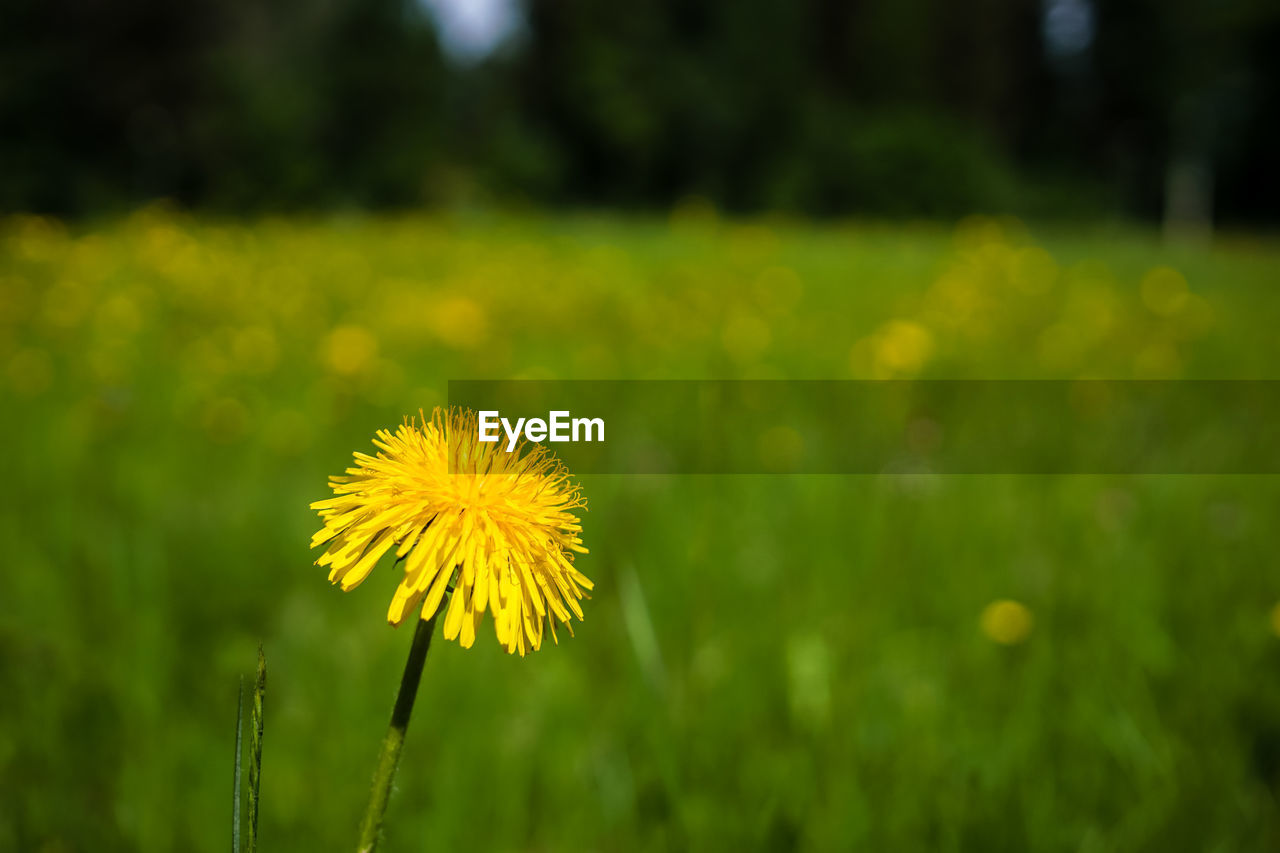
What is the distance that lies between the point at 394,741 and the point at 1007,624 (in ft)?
3.75

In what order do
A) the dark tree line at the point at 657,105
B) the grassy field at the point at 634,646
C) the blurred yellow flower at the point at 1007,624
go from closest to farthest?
the grassy field at the point at 634,646
the blurred yellow flower at the point at 1007,624
the dark tree line at the point at 657,105

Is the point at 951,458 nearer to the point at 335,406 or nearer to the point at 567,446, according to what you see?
the point at 567,446

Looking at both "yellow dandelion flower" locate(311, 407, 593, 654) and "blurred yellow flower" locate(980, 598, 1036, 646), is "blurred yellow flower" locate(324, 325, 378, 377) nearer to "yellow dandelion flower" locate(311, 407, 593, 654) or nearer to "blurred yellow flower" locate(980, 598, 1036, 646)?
"blurred yellow flower" locate(980, 598, 1036, 646)

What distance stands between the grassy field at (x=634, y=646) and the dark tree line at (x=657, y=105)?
6.88 metres

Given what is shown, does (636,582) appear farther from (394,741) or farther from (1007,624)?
(394,741)

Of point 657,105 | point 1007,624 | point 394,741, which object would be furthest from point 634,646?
point 657,105

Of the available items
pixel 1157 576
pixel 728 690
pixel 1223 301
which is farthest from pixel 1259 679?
pixel 1223 301

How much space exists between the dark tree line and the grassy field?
688 cm

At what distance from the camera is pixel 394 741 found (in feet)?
0.86

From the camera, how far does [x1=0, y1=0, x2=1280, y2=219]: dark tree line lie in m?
9.68

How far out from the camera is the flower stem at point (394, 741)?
10.0 inches

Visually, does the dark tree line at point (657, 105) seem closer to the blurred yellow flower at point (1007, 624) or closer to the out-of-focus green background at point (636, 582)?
the out-of-focus green background at point (636, 582)

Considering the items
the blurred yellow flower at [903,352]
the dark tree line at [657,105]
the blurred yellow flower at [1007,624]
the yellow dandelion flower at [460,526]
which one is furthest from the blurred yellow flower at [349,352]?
the dark tree line at [657,105]

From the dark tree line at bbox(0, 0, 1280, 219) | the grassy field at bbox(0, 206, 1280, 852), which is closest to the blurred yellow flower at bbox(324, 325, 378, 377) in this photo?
the grassy field at bbox(0, 206, 1280, 852)
